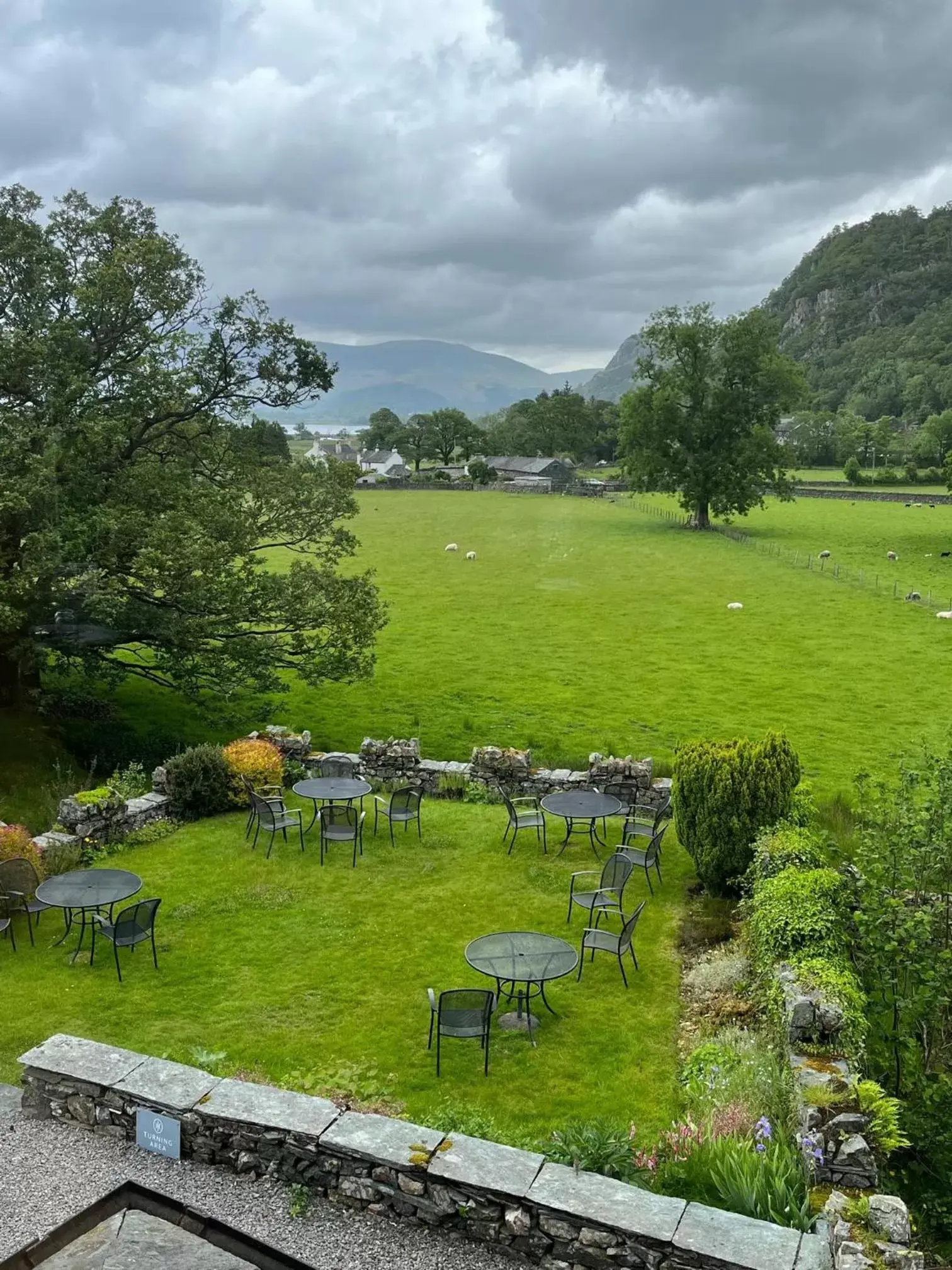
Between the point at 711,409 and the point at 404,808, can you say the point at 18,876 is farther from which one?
the point at 711,409

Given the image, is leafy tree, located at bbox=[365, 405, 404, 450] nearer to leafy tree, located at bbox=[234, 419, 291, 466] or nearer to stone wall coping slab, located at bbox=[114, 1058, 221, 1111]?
leafy tree, located at bbox=[234, 419, 291, 466]

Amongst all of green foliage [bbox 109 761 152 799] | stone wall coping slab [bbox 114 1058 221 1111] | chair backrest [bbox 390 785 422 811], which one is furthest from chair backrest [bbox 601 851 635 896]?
green foliage [bbox 109 761 152 799]

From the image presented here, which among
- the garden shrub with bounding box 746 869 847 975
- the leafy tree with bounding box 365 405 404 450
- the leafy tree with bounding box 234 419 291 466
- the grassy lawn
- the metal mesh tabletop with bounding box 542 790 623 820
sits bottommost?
the grassy lawn

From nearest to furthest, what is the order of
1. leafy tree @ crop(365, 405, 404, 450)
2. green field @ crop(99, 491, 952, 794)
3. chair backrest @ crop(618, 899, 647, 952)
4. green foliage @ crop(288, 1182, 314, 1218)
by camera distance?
green foliage @ crop(288, 1182, 314, 1218), chair backrest @ crop(618, 899, 647, 952), green field @ crop(99, 491, 952, 794), leafy tree @ crop(365, 405, 404, 450)

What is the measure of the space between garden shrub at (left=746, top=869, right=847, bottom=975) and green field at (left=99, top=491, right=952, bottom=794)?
8.79m

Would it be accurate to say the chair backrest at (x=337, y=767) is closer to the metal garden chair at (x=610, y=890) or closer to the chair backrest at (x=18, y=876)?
the metal garden chair at (x=610, y=890)

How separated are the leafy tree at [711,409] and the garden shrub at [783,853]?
53.2 metres

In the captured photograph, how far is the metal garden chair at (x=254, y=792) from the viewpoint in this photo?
52.2 ft

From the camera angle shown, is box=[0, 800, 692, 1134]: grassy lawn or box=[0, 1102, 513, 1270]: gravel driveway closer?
box=[0, 1102, 513, 1270]: gravel driveway

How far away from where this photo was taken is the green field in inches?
936

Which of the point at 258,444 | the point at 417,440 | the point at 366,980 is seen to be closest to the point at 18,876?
the point at 366,980

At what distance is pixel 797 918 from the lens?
33.4 ft

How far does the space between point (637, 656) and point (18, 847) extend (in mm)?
22793

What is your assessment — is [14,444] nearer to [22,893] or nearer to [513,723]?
[22,893]
